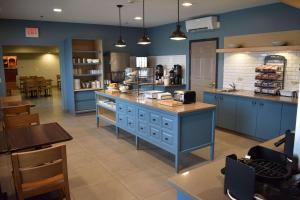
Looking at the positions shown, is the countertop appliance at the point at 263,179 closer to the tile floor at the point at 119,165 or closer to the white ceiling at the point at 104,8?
the tile floor at the point at 119,165

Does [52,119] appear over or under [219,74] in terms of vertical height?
under

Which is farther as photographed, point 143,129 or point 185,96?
point 143,129

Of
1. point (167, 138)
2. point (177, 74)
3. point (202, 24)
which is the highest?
point (202, 24)

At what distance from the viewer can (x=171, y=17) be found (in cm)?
641

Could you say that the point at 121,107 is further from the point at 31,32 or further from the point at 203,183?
the point at 31,32

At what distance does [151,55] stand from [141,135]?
4941mm

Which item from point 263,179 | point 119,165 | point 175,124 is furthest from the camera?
point 119,165

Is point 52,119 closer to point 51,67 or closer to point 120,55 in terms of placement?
point 120,55

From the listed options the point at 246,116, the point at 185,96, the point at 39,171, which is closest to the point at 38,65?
the point at 185,96

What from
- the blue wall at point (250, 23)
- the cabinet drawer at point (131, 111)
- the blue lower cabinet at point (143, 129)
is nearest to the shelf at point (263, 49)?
the blue wall at point (250, 23)

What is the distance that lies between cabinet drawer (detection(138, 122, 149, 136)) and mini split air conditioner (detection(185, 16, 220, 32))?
3306 mm

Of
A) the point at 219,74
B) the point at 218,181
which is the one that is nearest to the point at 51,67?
the point at 219,74

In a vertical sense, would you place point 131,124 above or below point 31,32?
below

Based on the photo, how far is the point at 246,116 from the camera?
4.65 m
